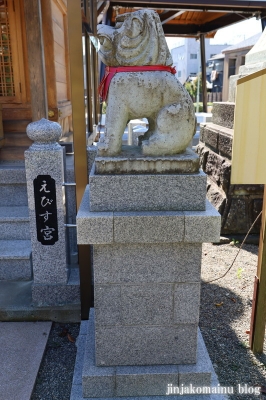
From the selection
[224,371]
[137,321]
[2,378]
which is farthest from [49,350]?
[224,371]

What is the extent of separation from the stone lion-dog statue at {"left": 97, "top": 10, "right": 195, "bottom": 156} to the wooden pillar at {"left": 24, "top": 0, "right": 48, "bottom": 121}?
8.26 feet

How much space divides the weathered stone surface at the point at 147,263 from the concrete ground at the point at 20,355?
3.63 ft

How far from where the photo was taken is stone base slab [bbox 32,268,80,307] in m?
3.38

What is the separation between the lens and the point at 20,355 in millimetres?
2979

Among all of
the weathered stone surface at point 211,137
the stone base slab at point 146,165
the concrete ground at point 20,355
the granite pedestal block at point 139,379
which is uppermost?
the stone base slab at point 146,165

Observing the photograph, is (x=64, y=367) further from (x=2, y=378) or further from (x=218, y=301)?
(x=218, y=301)

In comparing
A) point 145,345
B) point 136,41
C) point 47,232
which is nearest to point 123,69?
point 136,41

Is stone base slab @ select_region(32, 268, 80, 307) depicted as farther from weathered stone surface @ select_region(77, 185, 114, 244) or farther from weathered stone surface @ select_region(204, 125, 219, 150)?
weathered stone surface @ select_region(204, 125, 219, 150)

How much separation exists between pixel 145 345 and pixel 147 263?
0.59 m

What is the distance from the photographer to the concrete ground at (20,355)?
8.63 ft

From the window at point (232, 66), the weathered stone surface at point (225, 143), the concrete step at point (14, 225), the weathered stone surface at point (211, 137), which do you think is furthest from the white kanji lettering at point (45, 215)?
the window at point (232, 66)

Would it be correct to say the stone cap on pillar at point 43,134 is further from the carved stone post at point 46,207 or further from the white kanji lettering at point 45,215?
the white kanji lettering at point 45,215

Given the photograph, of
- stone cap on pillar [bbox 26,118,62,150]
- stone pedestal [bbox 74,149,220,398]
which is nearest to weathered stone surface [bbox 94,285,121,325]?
stone pedestal [bbox 74,149,220,398]

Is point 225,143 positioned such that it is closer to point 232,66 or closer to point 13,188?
point 13,188
